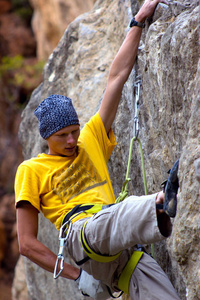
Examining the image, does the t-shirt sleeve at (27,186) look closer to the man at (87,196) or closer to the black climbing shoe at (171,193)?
the man at (87,196)

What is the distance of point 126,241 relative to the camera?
2.40 meters

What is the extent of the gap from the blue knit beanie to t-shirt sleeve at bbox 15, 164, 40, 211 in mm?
293

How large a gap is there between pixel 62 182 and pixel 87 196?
0.63ft

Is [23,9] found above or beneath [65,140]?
above

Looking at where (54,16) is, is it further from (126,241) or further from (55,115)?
(126,241)

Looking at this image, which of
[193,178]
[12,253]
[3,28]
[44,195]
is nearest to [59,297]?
[44,195]

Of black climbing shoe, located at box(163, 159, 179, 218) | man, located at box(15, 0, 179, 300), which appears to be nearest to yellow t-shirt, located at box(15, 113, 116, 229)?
man, located at box(15, 0, 179, 300)

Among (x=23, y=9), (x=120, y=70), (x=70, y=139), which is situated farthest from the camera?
(x=23, y=9)

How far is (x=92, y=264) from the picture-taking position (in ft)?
8.88

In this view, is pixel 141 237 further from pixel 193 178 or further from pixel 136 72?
pixel 136 72

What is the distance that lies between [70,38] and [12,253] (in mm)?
7719

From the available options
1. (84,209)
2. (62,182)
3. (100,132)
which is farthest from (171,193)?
(100,132)

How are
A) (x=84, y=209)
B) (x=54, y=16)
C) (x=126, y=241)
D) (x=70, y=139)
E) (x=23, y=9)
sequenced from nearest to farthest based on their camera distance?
1. (x=126, y=241)
2. (x=84, y=209)
3. (x=70, y=139)
4. (x=54, y=16)
5. (x=23, y=9)

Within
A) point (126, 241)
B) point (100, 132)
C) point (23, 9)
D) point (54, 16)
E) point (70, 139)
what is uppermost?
point (23, 9)
